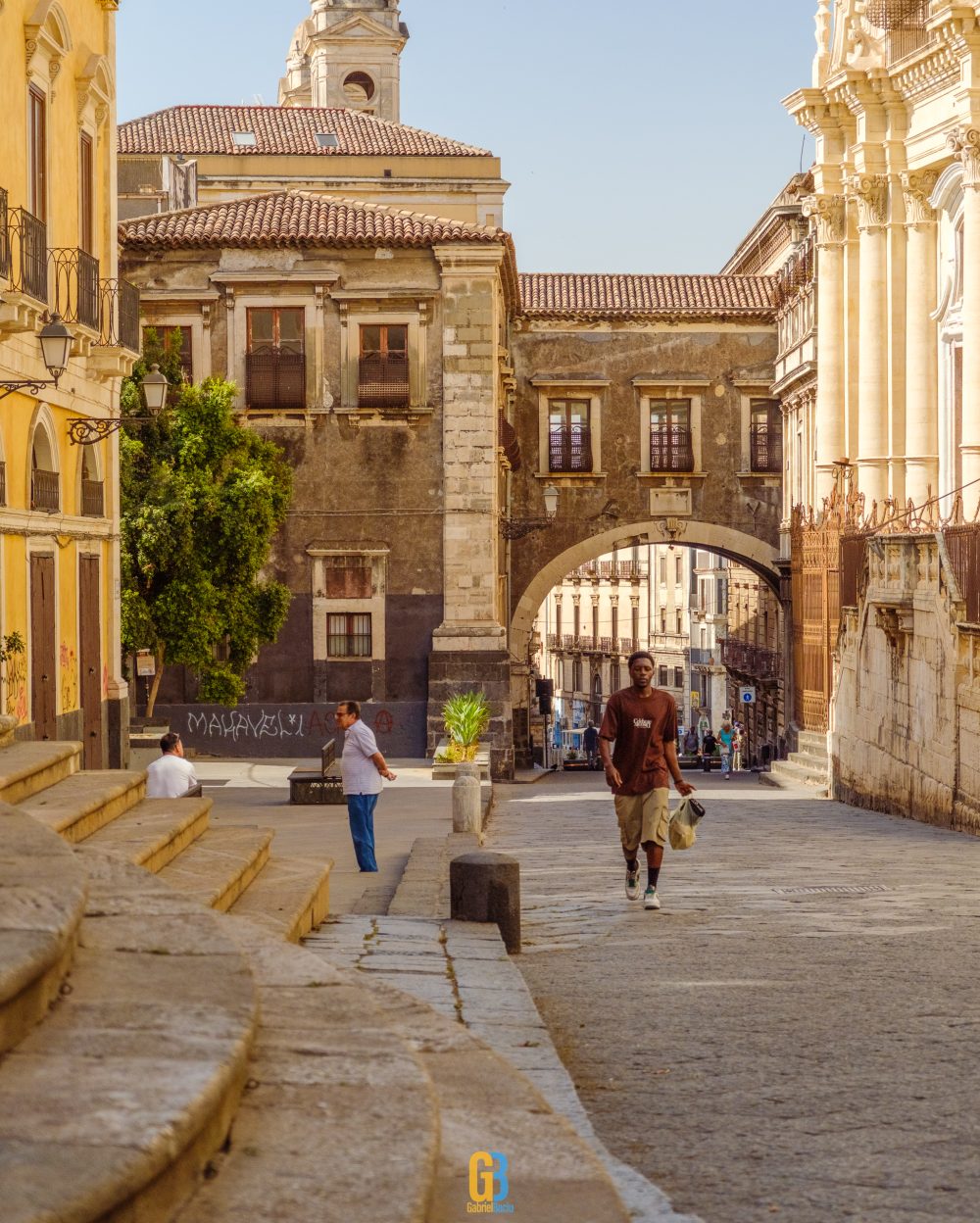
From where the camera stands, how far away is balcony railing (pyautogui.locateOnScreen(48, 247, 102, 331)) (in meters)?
16.6

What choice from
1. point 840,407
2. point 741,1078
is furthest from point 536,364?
point 741,1078

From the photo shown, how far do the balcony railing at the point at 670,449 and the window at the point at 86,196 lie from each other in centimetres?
2265

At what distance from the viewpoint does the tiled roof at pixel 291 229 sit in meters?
31.8

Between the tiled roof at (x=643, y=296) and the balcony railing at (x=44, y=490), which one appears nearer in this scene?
the balcony railing at (x=44, y=490)

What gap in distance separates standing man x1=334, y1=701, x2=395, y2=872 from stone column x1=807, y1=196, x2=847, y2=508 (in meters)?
22.6

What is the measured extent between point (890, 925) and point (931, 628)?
1070 cm

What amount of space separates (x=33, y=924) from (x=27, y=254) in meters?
12.0

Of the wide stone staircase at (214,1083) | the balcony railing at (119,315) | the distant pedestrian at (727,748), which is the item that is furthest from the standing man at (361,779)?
the distant pedestrian at (727,748)

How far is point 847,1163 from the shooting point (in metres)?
5.14

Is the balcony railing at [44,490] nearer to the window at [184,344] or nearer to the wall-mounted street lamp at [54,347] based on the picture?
the wall-mounted street lamp at [54,347]

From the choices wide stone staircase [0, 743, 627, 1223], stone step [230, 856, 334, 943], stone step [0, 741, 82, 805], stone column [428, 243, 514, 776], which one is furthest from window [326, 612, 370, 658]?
wide stone staircase [0, 743, 627, 1223]

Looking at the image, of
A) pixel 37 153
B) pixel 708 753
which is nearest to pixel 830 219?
pixel 708 753

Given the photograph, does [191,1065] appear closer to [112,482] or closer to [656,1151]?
[656,1151]

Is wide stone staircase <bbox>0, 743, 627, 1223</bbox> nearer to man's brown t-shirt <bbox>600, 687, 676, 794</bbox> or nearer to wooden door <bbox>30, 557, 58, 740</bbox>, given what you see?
man's brown t-shirt <bbox>600, 687, 676, 794</bbox>
